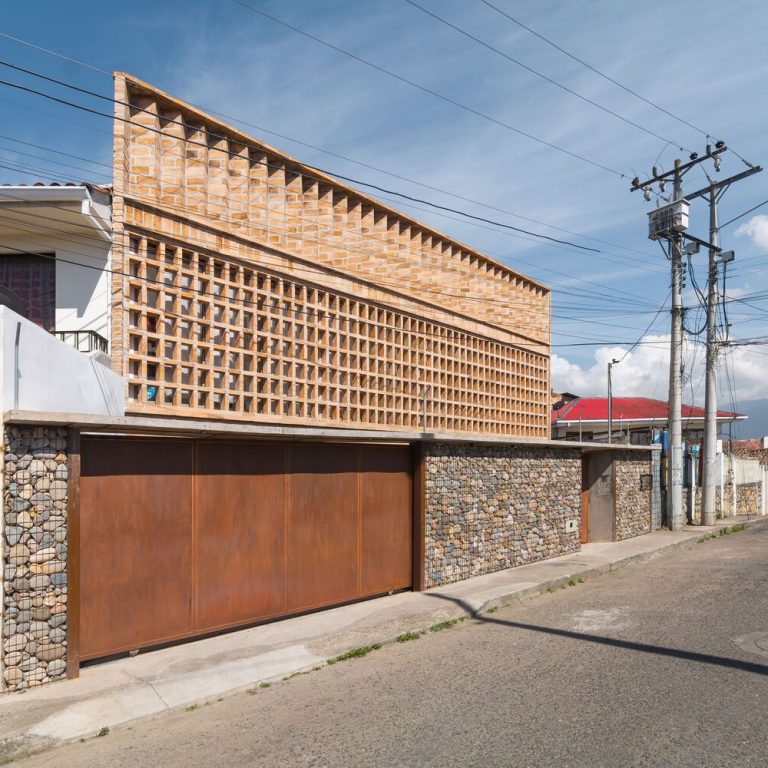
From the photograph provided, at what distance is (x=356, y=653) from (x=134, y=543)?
261 centimetres

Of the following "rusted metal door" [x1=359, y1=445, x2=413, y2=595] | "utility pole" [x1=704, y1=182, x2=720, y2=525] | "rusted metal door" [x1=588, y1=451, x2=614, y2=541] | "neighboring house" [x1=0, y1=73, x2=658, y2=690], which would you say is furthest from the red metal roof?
"rusted metal door" [x1=359, y1=445, x2=413, y2=595]

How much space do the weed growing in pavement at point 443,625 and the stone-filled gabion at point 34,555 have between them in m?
4.21

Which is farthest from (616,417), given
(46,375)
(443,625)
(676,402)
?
(46,375)

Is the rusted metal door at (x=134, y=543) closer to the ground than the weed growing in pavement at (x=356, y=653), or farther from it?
farther from it

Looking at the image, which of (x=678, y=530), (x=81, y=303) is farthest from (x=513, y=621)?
(x=678, y=530)

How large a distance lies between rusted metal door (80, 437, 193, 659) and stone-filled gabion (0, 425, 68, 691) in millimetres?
427

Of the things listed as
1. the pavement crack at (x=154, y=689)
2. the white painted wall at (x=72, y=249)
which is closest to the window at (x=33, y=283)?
the white painted wall at (x=72, y=249)

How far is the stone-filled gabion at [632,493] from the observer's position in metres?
18.2

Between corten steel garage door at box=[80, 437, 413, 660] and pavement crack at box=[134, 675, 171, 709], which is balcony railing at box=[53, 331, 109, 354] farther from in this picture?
pavement crack at box=[134, 675, 171, 709]

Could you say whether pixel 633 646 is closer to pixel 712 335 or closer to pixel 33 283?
pixel 33 283

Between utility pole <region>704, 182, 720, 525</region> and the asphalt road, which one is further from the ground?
utility pole <region>704, 182, 720, 525</region>

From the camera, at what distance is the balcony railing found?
32.2 feet

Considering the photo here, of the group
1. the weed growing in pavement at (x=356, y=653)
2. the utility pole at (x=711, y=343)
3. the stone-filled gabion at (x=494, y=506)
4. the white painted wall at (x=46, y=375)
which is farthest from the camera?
the utility pole at (x=711, y=343)

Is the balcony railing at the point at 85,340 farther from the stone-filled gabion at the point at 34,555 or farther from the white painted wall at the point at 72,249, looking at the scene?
the stone-filled gabion at the point at 34,555
